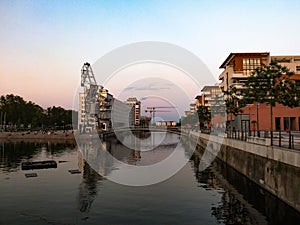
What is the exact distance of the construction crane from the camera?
126475 mm

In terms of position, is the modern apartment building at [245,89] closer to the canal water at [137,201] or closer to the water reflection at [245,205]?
the water reflection at [245,205]

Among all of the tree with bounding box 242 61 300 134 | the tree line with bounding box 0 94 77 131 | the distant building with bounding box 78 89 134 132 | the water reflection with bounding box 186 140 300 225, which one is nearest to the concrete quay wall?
the water reflection with bounding box 186 140 300 225

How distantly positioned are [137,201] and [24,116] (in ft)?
379

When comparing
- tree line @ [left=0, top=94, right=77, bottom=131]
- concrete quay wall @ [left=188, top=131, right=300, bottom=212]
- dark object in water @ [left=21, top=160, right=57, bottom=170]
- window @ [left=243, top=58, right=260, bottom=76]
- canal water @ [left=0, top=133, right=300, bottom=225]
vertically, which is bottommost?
canal water @ [left=0, top=133, right=300, bottom=225]

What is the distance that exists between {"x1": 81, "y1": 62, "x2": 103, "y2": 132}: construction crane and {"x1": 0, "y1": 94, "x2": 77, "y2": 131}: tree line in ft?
67.5

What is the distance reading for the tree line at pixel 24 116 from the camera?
126 m

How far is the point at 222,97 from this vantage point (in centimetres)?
6656

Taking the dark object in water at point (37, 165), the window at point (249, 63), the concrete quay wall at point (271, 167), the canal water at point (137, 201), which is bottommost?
the canal water at point (137, 201)

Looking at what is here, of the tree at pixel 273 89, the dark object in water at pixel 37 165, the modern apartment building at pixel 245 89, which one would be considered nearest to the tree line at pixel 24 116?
the modern apartment building at pixel 245 89

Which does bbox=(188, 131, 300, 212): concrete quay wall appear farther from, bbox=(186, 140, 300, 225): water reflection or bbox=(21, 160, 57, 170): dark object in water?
bbox=(21, 160, 57, 170): dark object in water

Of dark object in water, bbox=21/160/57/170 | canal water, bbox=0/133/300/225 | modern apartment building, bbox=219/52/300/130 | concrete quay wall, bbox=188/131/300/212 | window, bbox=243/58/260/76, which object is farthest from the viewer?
window, bbox=243/58/260/76

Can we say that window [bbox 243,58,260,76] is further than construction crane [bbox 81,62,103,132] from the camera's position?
No

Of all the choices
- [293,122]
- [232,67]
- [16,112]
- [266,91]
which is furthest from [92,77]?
[266,91]

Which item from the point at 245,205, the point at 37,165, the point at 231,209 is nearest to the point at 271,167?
the point at 245,205
